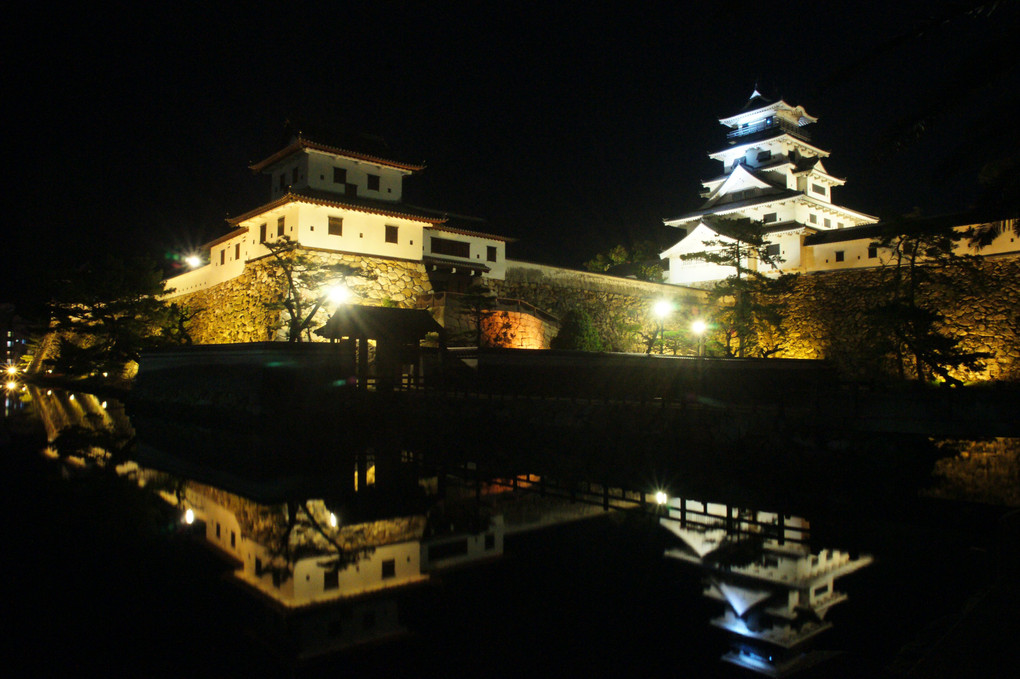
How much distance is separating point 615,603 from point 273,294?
25150 mm

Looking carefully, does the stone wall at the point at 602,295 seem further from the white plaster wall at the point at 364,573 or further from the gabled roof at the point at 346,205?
the white plaster wall at the point at 364,573

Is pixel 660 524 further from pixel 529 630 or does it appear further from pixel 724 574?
pixel 529 630

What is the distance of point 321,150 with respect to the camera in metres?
28.7

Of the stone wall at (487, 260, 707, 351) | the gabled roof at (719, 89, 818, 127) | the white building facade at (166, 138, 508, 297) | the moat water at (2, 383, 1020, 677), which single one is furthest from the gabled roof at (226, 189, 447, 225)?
the gabled roof at (719, 89, 818, 127)

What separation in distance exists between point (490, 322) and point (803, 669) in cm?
2426

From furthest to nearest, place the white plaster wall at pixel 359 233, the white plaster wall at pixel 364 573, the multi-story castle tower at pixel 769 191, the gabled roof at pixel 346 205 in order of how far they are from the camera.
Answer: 1. the multi-story castle tower at pixel 769 191
2. the white plaster wall at pixel 359 233
3. the gabled roof at pixel 346 205
4. the white plaster wall at pixel 364 573

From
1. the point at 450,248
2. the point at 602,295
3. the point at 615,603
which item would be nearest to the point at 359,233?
the point at 450,248

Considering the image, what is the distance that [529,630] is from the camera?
6055 millimetres

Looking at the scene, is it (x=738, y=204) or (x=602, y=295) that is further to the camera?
(x=738, y=204)

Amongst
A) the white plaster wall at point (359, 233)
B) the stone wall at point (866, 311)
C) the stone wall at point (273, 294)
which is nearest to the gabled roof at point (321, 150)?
the white plaster wall at point (359, 233)

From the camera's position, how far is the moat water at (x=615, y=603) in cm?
528

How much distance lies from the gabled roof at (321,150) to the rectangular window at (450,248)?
Result: 3754 mm

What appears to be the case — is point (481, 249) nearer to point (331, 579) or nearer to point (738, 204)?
point (738, 204)

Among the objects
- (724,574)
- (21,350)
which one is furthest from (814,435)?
(21,350)
